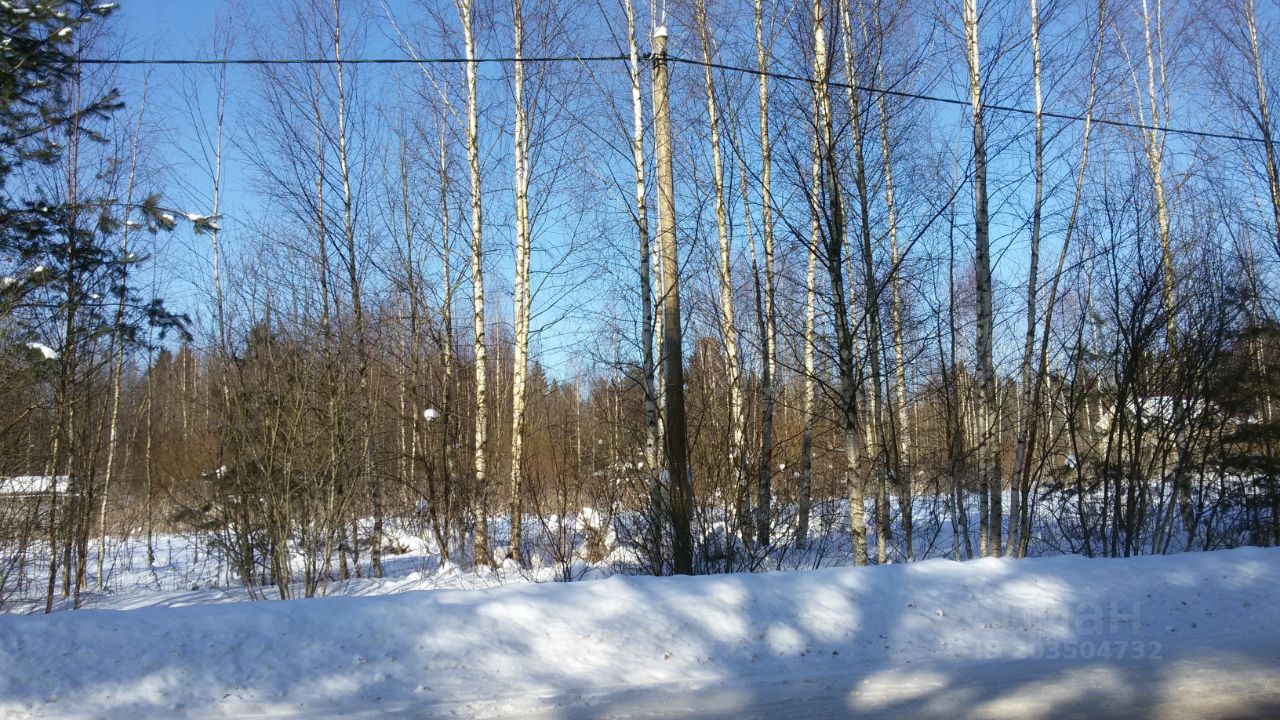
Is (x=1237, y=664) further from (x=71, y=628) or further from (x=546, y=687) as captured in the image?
(x=71, y=628)

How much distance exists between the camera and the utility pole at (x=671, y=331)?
21.6 feet

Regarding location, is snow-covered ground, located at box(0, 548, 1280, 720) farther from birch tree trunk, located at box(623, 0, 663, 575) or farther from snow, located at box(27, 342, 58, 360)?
snow, located at box(27, 342, 58, 360)

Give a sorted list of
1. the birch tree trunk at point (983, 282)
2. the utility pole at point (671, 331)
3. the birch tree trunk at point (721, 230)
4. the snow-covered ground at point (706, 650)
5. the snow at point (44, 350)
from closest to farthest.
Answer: the snow-covered ground at point (706, 650) < the utility pole at point (671, 331) < the birch tree trunk at point (983, 282) < the snow at point (44, 350) < the birch tree trunk at point (721, 230)

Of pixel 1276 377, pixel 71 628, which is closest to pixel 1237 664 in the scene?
pixel 71 628

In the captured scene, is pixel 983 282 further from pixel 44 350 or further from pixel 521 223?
pixel 44 350

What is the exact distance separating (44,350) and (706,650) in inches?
359

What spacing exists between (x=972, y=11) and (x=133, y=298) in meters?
12.6

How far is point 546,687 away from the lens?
3951 mm

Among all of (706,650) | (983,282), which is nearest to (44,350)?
(706,650)

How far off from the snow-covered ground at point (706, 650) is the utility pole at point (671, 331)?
149cm

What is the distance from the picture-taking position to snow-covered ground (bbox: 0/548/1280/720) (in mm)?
3701

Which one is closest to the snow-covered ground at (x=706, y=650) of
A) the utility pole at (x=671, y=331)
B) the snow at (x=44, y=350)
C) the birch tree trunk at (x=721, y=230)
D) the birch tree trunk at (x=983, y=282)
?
the utility pole at (x=671, y=331)

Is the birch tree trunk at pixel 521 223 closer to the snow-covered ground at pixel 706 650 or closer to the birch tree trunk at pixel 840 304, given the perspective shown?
the birch tree trunk at pixel 840 304

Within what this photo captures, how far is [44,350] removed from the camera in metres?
9.15
